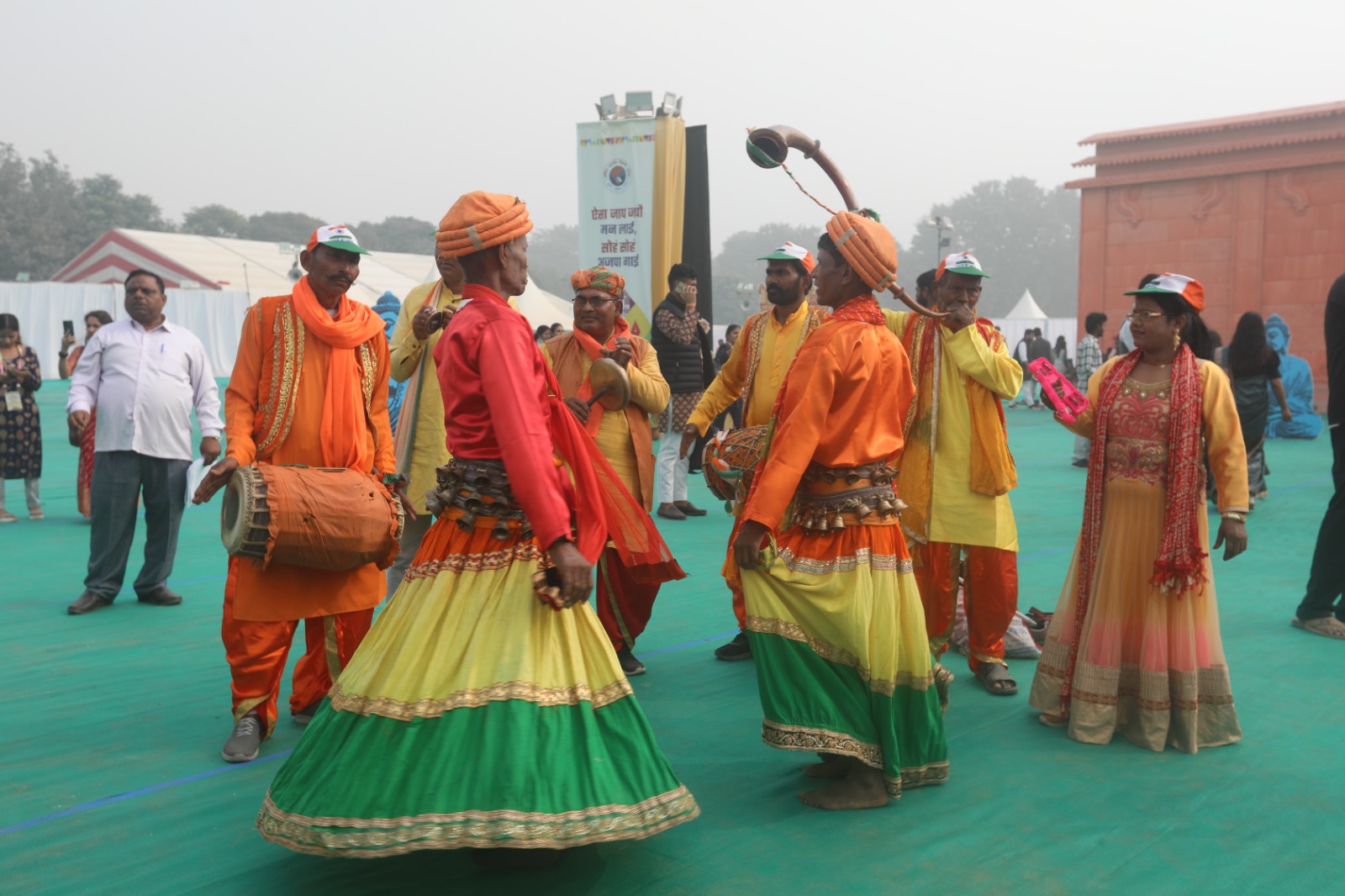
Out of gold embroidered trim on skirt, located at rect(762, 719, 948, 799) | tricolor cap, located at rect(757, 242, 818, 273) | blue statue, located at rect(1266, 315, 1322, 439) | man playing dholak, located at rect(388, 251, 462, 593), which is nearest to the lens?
gold embroidered trim on skirt, located at rect(762, 719, 948, 799)

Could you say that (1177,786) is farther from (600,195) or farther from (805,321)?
(600,195)

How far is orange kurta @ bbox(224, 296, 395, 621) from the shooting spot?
413 centimetres

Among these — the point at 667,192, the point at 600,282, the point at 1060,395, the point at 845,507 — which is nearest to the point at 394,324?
the point at 600,282

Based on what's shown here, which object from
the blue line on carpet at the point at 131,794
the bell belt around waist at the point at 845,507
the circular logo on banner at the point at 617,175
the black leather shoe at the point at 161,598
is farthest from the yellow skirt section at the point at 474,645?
the circular logo on banner at the point at 617,175

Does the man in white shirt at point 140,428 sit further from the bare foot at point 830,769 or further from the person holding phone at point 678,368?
the bare foot at point 830,769

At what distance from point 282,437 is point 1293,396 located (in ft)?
59.1

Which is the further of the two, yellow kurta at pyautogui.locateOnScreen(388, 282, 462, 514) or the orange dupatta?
yellow kurta at pyautogui.locateOnScreen(388, 282, 462, 514)

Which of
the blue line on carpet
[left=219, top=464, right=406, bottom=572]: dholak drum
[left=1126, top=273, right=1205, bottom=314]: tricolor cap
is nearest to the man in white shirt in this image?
[left=219, top=464, right=406, bottom=572]: dholak drum

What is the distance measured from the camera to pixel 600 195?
473 inches

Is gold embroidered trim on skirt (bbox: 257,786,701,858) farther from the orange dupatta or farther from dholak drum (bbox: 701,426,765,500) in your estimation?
dholak drum (bbox: 701,426,765,500)

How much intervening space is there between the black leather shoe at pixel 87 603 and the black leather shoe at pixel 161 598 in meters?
0.20

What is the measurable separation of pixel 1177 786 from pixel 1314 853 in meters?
0.55

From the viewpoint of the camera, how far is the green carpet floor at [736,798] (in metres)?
3.12

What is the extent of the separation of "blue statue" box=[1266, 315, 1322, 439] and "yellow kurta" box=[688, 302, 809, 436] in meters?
14.3
